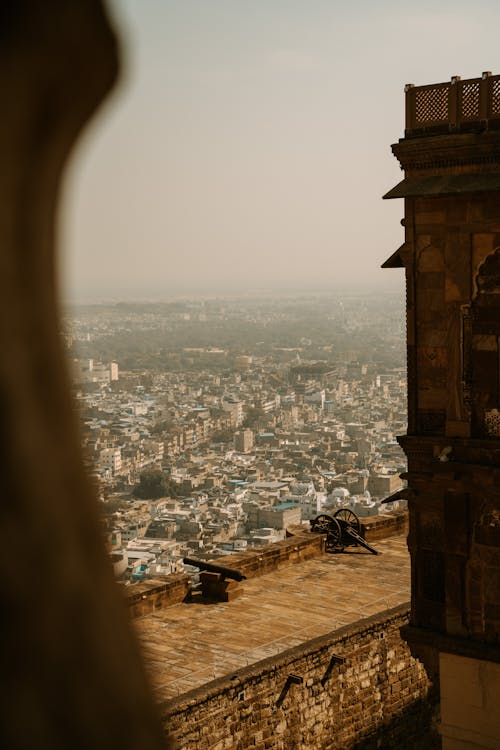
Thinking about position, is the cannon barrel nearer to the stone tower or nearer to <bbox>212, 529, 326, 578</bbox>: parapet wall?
<bbox>212, 529, 326, 578</bbox>: parapet wall

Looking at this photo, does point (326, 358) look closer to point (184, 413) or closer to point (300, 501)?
point (184, 413)

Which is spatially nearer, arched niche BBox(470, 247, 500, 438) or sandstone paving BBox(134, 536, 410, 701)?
arched niche BBox(470, 247, 500, 438)

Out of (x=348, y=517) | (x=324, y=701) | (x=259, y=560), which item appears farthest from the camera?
(x=348, y=517)

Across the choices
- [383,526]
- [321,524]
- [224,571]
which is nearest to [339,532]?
[321,524]

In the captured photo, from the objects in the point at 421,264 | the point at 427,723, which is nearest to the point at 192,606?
the point at 427,723

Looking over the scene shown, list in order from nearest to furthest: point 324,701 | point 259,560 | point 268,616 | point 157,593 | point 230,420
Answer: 1. point 324,701
2. point 268,616
3. point 157,593
4. point 259,560
5. point 230,420

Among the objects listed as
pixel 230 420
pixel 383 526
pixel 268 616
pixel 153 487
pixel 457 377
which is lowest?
pixel 153 487

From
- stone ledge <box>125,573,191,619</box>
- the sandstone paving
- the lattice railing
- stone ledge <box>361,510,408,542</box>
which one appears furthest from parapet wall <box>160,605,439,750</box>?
the lattice railing

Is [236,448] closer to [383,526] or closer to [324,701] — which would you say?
[383,526]
